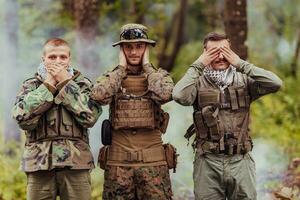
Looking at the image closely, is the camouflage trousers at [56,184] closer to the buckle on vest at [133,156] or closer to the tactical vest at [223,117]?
the buckle on vest at [133,156]

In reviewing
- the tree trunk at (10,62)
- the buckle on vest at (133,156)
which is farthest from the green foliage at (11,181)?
the buckle on vest at (133,156)

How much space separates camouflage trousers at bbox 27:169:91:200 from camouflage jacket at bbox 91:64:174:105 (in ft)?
2.30

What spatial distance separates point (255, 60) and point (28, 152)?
11.7 meters

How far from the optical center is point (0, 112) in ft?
48.8

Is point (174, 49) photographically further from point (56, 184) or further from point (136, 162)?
point (56, 184)

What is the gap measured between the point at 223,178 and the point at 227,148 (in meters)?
0.27

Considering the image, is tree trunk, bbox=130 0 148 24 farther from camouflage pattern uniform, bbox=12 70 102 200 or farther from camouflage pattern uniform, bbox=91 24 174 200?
camouflage pattern uniform, bbox=12 70 102 200

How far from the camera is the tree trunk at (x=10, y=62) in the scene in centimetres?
1170

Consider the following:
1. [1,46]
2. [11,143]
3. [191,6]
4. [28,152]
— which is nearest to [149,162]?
[28,152]

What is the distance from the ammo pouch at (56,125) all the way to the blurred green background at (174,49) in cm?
249

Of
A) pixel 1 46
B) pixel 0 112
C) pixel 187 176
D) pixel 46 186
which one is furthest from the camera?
pixel 0 112

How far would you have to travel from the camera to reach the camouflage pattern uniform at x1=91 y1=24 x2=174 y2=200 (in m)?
6.01

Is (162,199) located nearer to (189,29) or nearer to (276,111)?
(276,111)

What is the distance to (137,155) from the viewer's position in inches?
239
